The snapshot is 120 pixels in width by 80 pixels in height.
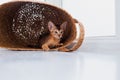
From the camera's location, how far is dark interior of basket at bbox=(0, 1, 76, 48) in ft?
4.91

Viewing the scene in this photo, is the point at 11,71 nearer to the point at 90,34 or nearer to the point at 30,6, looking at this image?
the point at 30,6

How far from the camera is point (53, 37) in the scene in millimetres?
1460

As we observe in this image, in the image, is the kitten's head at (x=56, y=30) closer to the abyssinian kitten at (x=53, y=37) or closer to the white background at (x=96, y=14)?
the abyssinian kitten at (x=53, y=37)

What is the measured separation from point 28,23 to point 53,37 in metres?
0.21

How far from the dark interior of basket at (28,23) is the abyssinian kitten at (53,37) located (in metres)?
0.06

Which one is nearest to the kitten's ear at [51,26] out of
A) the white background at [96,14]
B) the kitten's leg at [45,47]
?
the kitten's leg at [45,47]

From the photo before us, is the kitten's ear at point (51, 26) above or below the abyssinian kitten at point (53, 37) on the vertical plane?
above

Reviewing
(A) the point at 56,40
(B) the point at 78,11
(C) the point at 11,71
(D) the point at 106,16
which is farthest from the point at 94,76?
(B) the point at 78,11

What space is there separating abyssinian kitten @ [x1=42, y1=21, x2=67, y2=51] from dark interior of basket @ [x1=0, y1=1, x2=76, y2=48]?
6 centimetres

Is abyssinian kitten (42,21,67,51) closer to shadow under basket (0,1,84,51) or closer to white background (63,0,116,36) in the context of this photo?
shadow under basket (0,1,84,51)

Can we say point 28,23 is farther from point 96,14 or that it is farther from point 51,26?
point 96,14

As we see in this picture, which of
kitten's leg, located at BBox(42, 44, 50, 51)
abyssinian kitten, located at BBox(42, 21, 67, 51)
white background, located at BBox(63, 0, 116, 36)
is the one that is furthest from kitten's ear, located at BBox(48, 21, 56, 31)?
white background, located at BBox(63, 0, 116, 36)

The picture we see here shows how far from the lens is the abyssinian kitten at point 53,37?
142cm

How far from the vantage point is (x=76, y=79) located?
1.91 ft
